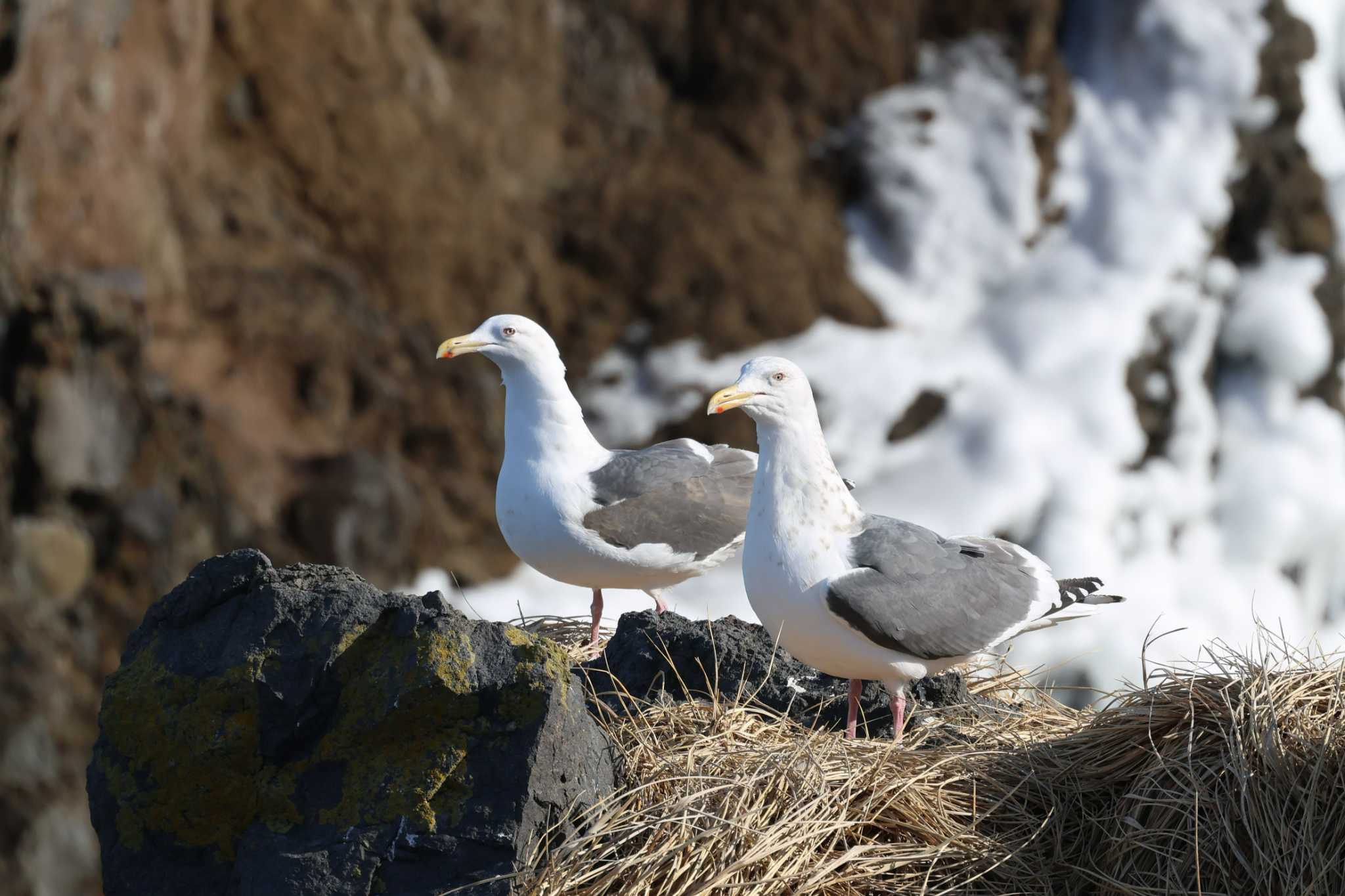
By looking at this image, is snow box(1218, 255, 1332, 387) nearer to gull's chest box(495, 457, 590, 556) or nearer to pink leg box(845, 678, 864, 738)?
gull's chest box(495, 457, 590, 556)

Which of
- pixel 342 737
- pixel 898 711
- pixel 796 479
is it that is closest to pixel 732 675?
pixel 898 711

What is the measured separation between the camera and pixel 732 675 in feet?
13.1

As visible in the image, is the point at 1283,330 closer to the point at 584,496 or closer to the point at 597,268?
the point at 597,268

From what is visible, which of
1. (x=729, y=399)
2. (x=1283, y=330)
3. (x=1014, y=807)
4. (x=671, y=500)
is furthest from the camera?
(x=1283, y=330)

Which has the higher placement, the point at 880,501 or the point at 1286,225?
the point at 1286,225

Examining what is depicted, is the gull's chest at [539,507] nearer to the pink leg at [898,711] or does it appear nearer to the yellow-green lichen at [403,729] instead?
the pink leg at [898,711]

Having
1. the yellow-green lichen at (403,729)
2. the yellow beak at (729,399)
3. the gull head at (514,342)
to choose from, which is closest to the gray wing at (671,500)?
the gull head at (514,342)

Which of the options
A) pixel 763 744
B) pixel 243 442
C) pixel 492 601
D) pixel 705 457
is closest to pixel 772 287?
pixel 492 601

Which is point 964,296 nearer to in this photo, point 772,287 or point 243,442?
point 772,287

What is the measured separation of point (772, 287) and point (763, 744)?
10.1m

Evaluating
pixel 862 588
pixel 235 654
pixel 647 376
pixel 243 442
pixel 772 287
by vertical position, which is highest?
pixel 772 287

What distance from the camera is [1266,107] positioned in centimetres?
1382

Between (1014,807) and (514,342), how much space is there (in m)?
2.72

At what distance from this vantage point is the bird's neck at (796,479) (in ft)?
13.3
